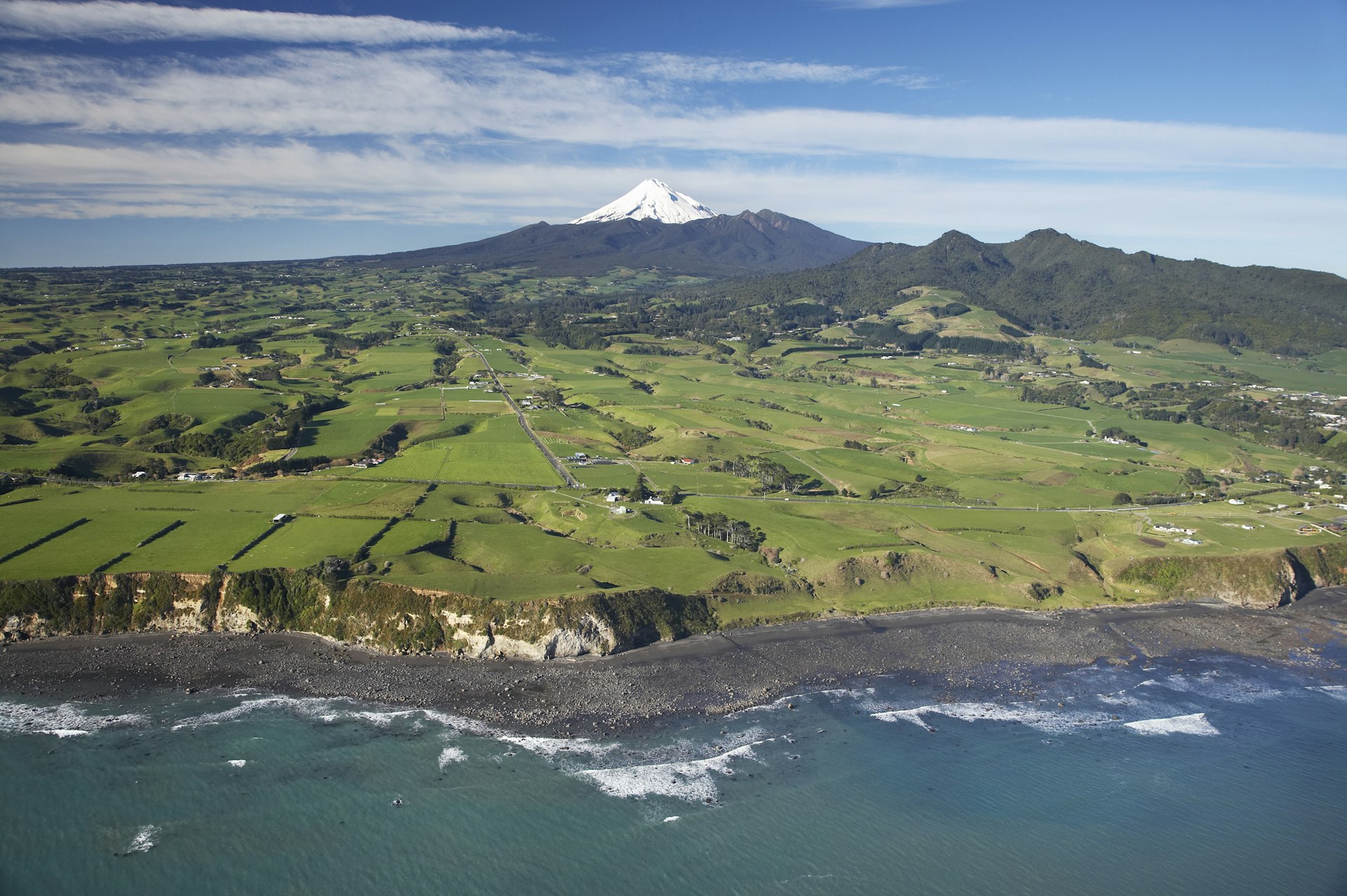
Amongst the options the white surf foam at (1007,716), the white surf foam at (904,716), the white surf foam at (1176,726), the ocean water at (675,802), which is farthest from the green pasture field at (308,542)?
the white surf foam at (1176,726)

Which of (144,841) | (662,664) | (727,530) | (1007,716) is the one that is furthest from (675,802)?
(727,530)

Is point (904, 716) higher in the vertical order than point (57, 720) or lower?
higher

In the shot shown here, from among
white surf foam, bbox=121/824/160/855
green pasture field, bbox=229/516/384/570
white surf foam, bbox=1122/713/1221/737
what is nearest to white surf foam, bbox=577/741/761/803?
white surf foam, bbox=121/824/160/855

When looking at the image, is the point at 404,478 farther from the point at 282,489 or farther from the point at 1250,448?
the point at 1250,448

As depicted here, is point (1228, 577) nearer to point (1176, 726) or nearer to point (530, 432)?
point (1176, 726)

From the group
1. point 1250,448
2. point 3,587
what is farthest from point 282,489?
point 1250,448

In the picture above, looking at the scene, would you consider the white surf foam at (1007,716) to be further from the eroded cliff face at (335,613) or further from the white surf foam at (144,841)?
the white surf foam at (144,841)

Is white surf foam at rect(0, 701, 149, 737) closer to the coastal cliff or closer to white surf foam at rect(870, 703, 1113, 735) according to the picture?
the coastal cliff
